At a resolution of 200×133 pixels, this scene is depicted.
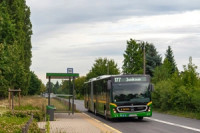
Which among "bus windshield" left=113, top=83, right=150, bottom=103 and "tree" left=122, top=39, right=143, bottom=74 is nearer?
"bus windshield" left=113, top=83, right=150, bottom=103

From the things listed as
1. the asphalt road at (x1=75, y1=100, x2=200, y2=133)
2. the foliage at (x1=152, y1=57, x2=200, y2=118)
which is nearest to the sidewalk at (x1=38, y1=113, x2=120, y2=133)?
the asphalt road at (x1=75, y1=100, x2=200, y2=133)

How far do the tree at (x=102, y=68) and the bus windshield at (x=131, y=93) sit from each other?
63129 millimetres

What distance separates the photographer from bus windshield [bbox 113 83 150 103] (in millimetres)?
24297

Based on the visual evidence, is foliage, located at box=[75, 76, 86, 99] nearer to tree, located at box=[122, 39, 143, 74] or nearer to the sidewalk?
tree, located at box=[122, 39, 143, 74]

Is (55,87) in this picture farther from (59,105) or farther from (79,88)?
(79,88)

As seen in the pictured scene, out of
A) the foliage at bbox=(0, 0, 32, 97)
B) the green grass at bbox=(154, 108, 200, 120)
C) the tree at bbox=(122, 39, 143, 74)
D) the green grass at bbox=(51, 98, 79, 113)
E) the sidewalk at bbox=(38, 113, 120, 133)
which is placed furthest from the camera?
the tree at bbox=(122, 39, 143, 74)

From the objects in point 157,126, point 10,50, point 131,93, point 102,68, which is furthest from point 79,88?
point 157,126

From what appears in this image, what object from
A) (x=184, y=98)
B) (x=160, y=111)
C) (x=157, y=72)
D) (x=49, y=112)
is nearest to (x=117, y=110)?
(x=49, y=112)

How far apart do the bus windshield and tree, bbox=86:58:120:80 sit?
63.1 metres

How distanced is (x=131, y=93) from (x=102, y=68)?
66988mm

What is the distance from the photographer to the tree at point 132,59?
6281 centimetres

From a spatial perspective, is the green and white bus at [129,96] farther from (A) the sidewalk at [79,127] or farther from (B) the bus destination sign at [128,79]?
(A) the sidewalk at [79,127]

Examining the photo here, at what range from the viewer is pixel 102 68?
91.4 meters

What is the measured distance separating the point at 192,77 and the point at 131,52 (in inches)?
1265
